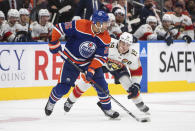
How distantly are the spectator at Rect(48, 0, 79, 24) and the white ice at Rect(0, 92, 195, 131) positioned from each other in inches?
82.4

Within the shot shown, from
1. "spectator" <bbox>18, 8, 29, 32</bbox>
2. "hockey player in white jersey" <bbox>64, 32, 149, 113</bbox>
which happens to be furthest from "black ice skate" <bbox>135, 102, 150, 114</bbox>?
"spectator" <bbox>18, 8, 29, 32</bbox>

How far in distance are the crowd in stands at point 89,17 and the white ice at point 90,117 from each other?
154 cm

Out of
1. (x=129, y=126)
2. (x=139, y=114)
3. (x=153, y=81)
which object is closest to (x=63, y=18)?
(x=153, y=81)

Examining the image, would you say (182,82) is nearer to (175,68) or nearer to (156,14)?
(175,68)

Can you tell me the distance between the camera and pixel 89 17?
453 inches

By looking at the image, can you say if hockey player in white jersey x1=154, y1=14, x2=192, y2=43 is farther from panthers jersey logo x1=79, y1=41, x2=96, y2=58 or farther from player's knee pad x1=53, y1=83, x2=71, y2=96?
player's knee pad x1=53, y1=83, x2=71, y2=96

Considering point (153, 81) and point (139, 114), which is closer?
point (139, 114)

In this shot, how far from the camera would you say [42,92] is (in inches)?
390

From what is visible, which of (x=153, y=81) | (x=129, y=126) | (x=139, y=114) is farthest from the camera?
(x=153, y=81)

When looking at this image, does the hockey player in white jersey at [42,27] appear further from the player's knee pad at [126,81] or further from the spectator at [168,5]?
the spectator at [168,5]

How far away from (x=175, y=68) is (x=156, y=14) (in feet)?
6.29

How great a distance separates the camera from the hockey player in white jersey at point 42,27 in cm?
1062

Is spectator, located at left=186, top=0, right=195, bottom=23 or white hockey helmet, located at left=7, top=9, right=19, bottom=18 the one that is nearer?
white hockey helmet, located at left=7, top=9, right=19, bottom=18

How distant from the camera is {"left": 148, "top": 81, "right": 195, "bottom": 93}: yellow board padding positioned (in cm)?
1120
